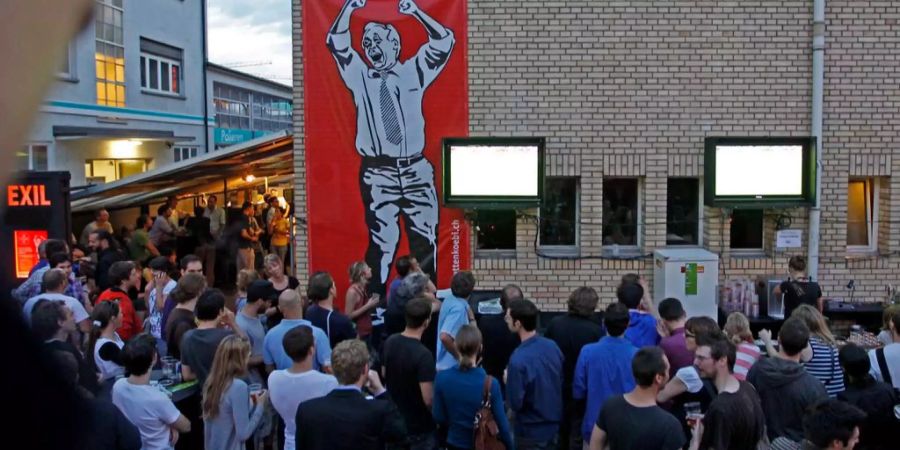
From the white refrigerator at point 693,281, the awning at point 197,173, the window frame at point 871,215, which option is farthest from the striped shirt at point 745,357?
the awning at point 197,173

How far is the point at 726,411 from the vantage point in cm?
516

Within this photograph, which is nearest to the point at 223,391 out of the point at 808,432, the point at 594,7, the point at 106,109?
the point at 808,432

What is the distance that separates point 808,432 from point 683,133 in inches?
264

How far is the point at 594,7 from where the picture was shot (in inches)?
423

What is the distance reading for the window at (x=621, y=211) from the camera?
36.7ft

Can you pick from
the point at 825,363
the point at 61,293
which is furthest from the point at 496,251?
the point at 61,293

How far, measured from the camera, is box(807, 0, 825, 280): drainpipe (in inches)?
418

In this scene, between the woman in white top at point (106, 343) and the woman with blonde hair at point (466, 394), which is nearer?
the woman with blonde hair at point (466, 394)

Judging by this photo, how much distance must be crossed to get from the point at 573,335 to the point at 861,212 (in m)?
6.36

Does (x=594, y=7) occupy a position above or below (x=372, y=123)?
above

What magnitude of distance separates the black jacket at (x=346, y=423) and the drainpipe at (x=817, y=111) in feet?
25.2

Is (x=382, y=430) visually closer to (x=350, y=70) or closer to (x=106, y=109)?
(x=350, y=70)

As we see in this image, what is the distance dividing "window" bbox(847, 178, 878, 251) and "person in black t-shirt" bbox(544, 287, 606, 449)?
5.89m

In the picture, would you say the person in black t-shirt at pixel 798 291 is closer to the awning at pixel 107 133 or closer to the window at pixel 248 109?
the awning at pixel 107 133
